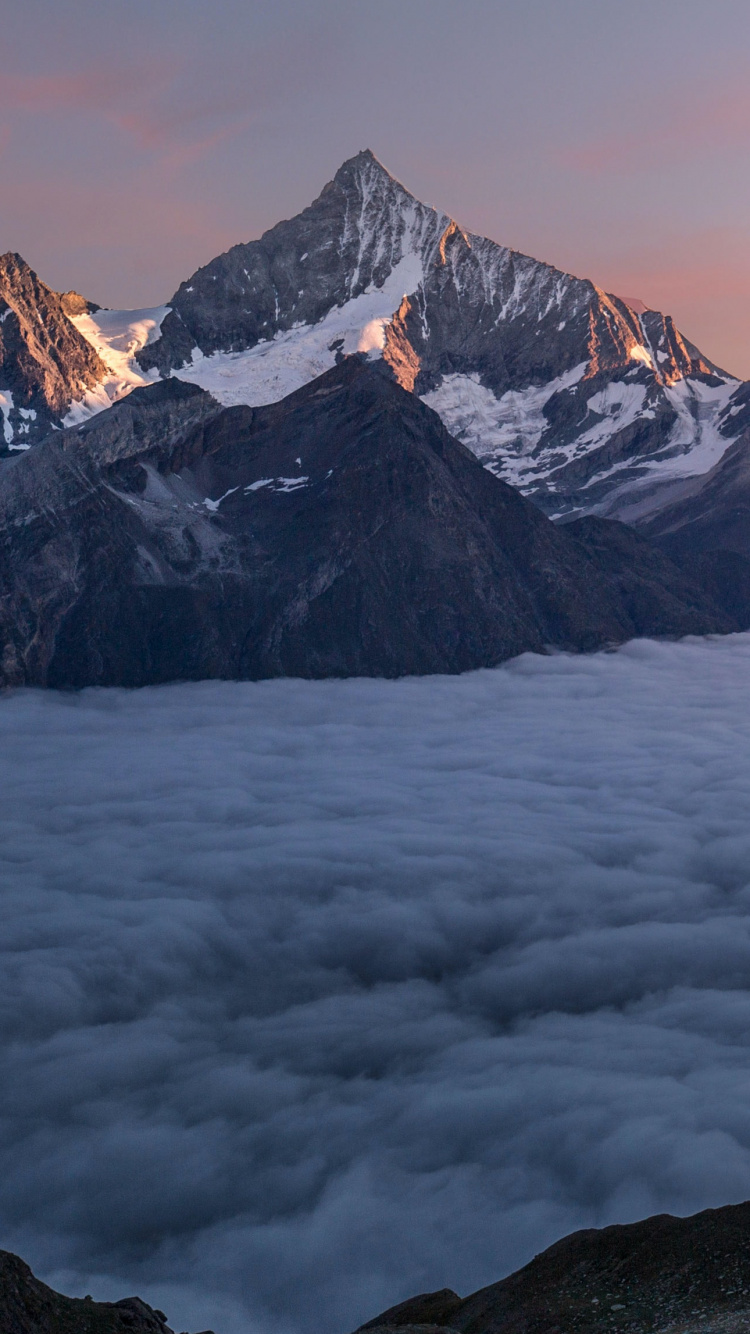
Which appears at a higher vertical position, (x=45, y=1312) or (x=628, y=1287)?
(x=628, y=1287)

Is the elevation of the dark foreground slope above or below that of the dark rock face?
above

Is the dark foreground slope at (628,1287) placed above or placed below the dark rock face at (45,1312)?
above

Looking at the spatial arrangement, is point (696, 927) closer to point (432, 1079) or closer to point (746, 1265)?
point (432, 1079)

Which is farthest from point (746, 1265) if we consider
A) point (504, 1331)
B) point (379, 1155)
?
point (379, 1155)

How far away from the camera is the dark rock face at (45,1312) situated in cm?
5456

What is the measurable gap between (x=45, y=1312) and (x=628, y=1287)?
26104 mm

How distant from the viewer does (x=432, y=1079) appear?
12569cm

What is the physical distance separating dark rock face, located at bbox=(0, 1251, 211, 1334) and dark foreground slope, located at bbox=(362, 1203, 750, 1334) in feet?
39.3

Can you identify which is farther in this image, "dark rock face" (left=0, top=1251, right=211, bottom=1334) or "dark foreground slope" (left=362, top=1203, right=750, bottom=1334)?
"dark foreground slope" (left=362, top=1203, right=750, bottom=1334)

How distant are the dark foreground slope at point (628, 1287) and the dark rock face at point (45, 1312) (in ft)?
39.3

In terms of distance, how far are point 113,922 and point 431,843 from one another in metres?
52.7

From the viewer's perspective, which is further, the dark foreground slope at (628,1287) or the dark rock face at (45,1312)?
the dark foreground slope at (628,1287)

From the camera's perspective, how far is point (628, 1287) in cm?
6172

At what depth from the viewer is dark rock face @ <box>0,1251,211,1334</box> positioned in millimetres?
54562
